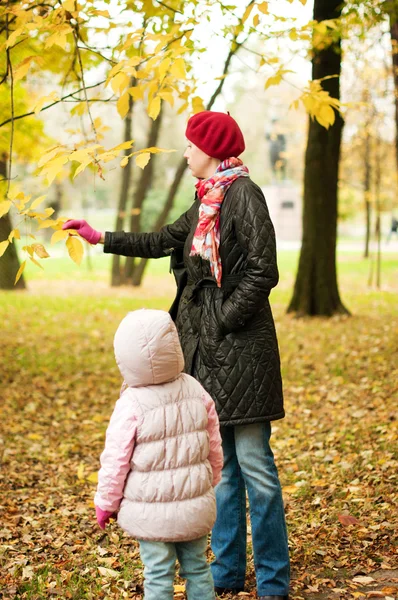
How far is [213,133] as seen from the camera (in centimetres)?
322

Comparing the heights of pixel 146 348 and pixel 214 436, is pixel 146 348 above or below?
above

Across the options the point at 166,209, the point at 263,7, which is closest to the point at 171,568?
the point at 263,7

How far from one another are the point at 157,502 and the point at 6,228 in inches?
576

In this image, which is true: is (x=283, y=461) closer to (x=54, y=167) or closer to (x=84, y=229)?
(x=84, y=229)

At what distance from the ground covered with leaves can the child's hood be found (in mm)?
1461

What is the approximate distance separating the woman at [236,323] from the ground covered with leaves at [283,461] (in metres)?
0.47

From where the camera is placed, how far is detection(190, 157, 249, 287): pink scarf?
10.6 feet

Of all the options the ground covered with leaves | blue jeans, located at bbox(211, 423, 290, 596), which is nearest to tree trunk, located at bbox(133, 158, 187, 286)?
the ground covered with leaves

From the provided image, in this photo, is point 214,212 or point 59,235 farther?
point 59,235

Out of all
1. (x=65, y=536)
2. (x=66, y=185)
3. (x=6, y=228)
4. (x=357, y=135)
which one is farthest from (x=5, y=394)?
(x=66, y=185)

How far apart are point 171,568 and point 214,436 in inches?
20.1

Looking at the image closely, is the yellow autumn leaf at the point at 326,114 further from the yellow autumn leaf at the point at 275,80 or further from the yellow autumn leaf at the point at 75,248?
the yellow autumn leaf at the point at 75,248

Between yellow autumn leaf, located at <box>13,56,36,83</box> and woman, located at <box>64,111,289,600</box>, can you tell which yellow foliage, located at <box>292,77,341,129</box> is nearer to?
woman, located at <box>64,111,289,600</box>

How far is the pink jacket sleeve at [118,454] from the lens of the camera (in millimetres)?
2650
